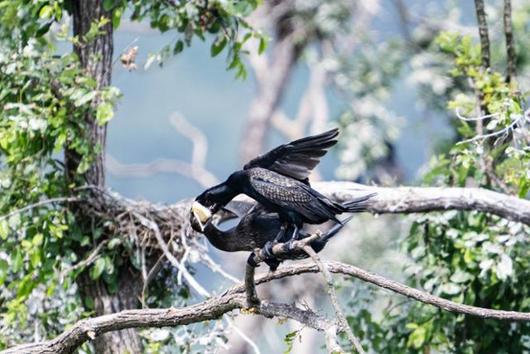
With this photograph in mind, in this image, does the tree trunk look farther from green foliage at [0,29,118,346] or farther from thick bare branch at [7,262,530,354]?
thick bare branch at [7,262,530,354]

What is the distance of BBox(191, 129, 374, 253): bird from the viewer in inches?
138

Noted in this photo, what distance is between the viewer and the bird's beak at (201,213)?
3.69 meters

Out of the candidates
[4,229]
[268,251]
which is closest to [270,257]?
[268,251]

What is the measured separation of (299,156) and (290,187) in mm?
102

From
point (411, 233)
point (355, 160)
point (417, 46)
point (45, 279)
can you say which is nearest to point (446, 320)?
point (411, 233)

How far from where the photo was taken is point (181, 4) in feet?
17.3

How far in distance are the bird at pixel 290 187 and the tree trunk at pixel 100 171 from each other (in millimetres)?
1455

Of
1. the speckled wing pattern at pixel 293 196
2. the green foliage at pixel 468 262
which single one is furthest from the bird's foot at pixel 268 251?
the green foliage at pixel 468 262

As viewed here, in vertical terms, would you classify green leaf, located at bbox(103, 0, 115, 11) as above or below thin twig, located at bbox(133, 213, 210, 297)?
above

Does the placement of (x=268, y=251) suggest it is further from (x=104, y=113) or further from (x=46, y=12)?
(x=46, y=12)

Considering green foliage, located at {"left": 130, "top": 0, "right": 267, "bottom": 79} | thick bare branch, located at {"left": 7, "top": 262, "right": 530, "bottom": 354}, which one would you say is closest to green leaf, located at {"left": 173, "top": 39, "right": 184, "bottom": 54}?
green foliage, located at {"left": 130, "top": 0, "right": 267, "bottom": 79}

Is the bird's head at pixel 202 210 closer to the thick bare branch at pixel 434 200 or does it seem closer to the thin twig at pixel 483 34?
the thick bare branch at pixel 434 200

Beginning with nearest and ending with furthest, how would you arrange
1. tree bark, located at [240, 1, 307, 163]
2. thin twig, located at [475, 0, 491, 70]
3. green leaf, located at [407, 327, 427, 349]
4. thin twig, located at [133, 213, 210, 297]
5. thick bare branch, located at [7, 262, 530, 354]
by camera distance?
thick bare branch, located at [7, 262, 530, 354], thin twig, located at [133, 213, 210, 297], green leaf, located at [407, 327, 427, 349], thin twig, located at [475, 0, 491, 70], tree bark, located at [240, 1, 307, 163]

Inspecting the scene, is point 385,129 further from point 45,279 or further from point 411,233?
point 45,279
